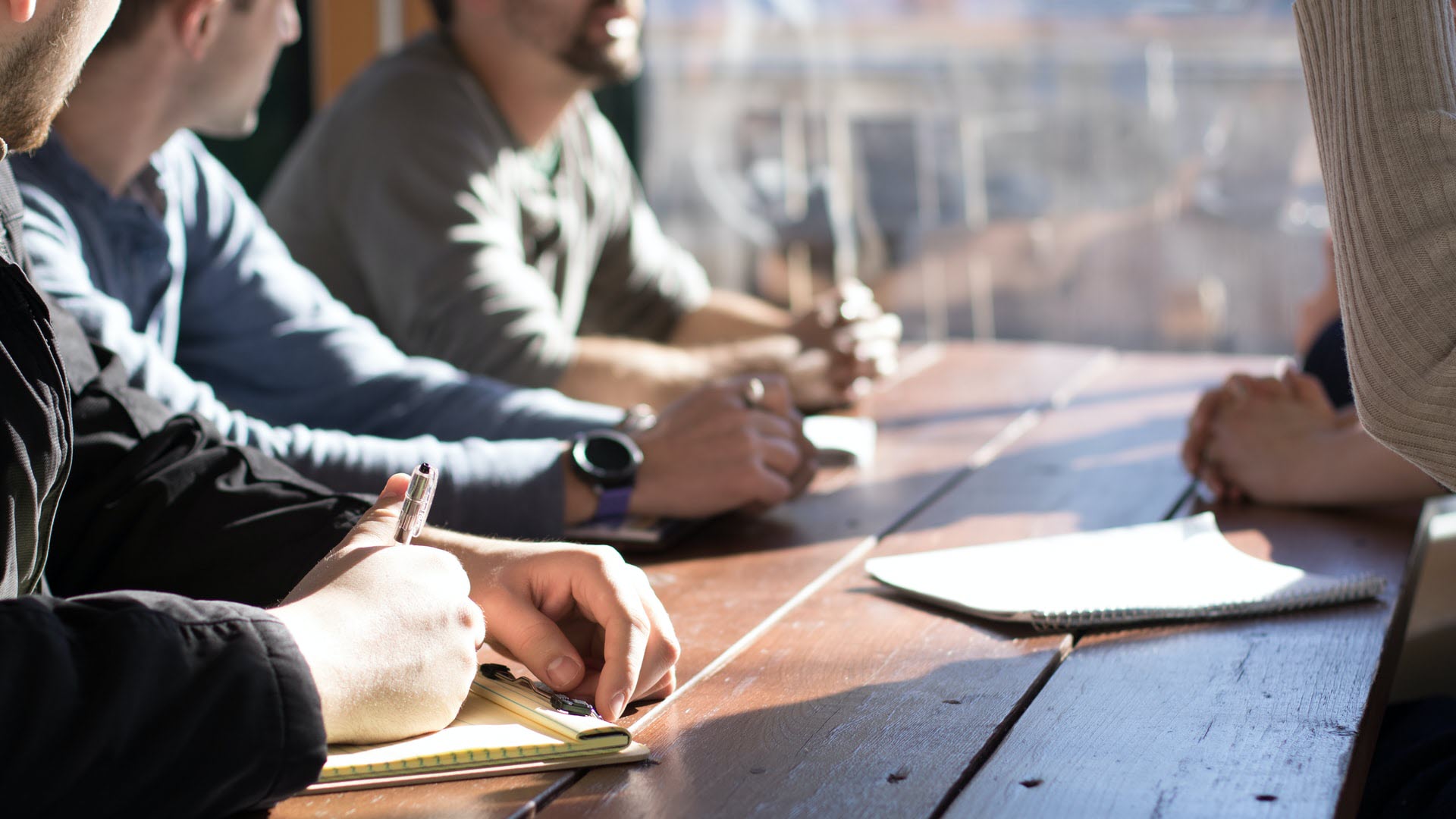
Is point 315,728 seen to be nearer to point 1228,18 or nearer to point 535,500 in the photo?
point 535,500

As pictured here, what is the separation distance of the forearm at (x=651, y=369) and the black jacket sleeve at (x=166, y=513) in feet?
2.70

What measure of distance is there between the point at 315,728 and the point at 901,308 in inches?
143

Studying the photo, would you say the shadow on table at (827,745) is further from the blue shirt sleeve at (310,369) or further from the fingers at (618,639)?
the blue shirt sleeve at (310,369)

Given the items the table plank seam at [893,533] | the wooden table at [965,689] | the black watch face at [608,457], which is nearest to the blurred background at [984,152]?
the table plank seam at [893,533]

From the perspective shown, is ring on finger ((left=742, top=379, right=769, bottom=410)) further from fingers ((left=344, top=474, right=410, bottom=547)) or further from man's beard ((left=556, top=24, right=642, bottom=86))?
man's beard ((left=556, top=24, right=642, bottom=86))

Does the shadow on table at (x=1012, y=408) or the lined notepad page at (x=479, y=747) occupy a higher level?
the lined notepad page at (x=479, y=747)

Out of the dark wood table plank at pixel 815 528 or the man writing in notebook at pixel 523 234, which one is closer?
the dark wood table plank at pixel 815 528

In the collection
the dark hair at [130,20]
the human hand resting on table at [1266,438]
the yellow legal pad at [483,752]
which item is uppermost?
the dark hair at [130,20]

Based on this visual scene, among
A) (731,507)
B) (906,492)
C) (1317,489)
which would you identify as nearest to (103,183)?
(731,507)

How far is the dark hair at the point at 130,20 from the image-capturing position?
4.17 ft

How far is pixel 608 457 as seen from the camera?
124 cm

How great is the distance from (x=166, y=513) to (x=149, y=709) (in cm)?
38

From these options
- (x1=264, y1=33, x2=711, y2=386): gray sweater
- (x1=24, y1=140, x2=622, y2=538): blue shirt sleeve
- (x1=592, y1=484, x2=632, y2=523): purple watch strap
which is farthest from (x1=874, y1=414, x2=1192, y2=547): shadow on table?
(x1=264, y1=33, x2=711, y2=386): gray sweater

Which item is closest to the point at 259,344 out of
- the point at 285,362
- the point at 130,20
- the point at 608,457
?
the point at 285,362
